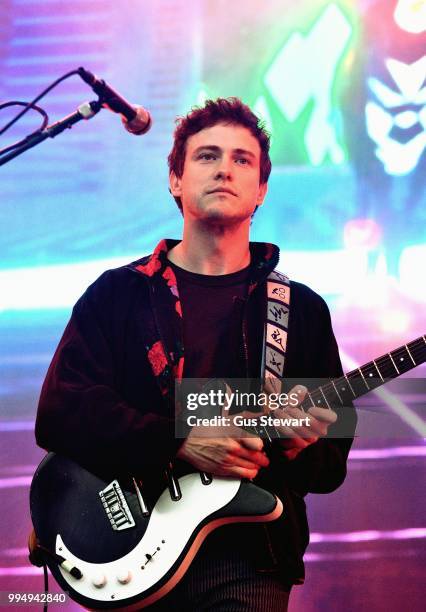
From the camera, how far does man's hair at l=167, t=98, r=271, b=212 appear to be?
6.86 feet

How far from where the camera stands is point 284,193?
2299 mm

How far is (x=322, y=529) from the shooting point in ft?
7.28

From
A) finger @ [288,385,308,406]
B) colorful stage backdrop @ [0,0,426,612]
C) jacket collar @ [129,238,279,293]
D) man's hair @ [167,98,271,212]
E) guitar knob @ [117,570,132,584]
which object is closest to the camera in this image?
guitar knob @ [117,570,132,584]

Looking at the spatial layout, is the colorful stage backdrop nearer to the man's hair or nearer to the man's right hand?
the man's hair

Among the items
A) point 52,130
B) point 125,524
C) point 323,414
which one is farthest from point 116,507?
point 52,130

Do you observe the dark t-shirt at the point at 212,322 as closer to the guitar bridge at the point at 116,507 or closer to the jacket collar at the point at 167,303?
the jacket collar at the point at 167,303

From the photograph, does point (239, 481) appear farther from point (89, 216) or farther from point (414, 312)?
point (89, 216)

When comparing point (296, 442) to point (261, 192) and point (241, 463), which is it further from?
point (261, 192)

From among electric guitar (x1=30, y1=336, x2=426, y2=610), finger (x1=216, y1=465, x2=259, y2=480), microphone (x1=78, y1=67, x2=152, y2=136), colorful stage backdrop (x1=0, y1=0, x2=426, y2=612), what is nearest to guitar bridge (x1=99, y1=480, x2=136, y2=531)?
electric guitar (x1=30, y1=336, x2=426, y2=610)

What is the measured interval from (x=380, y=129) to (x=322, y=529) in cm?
127

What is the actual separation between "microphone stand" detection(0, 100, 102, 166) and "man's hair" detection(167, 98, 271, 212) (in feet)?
1.46

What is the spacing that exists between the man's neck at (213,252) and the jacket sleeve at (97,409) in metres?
0.24

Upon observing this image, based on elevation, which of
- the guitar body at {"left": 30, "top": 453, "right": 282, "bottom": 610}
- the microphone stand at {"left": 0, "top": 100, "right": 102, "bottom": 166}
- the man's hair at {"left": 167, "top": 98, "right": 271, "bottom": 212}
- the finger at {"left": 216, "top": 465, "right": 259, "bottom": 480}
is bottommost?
the guitar body at {"left": 30, "top": 453, "right": 282, "bottom": 610}

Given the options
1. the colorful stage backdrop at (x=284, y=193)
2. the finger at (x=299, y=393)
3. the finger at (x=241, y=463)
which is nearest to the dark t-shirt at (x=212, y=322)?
the finger at (x=299, y=393)
